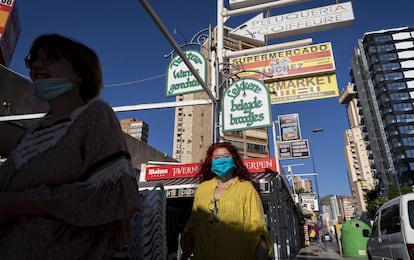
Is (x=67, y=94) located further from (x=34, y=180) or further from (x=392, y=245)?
(x=392, y=245)

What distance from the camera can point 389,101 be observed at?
257ft

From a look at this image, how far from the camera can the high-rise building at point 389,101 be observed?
72.4 m

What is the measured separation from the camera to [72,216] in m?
0.91

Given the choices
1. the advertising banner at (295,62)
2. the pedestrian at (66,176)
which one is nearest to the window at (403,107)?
the advertising banner at (295,62)

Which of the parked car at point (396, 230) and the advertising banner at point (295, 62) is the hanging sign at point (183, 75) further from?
the parked car at point (396, 230)

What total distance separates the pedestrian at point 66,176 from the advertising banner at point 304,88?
697 centimetres

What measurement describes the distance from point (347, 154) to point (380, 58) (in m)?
51.5

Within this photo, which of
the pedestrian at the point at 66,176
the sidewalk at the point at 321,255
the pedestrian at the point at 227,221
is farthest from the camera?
the sidewalk at the point at 321,255

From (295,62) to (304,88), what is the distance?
0.78m

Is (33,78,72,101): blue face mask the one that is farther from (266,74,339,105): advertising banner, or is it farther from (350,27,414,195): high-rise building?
(350,27,414,195): high-rise building

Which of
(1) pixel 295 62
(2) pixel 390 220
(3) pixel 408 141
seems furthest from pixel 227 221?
(3) pixel 408 141

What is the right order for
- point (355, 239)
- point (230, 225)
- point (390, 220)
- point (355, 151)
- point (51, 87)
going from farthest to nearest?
point (355, 151) < point (355, 239) < point (390, 220) < point (230, 225) < point (51, 87)

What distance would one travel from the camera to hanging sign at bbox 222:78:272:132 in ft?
18.6

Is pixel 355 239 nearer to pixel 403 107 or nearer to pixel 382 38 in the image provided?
pixel 403 107
